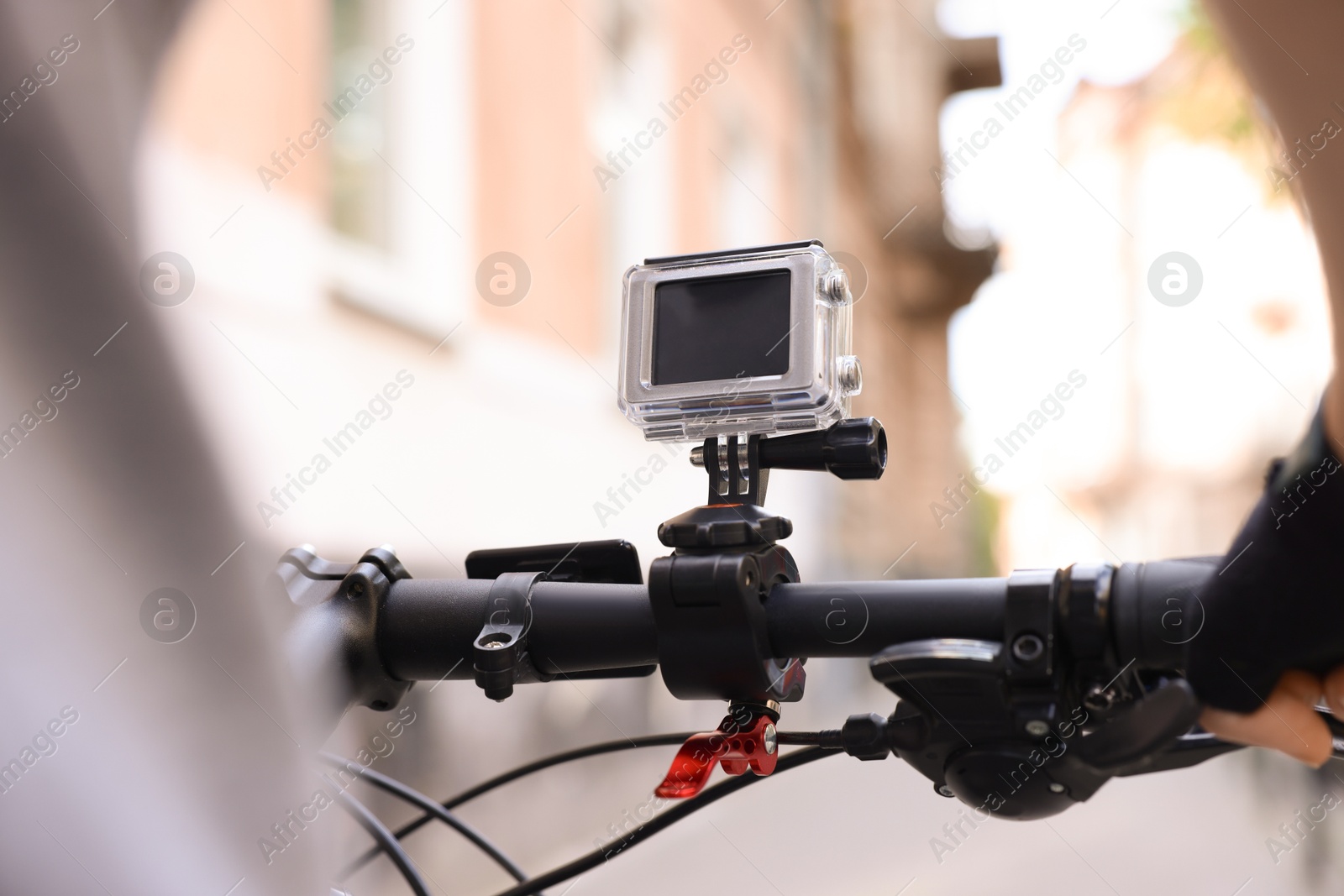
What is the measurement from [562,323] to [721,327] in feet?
14.8

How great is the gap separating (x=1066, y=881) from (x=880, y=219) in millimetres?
11454

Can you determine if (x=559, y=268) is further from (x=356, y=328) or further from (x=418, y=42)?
(x=356, y=328)

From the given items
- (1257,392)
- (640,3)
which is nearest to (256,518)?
(640,3)

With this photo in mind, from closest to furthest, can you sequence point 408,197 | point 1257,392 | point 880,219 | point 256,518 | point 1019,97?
1. point 256,518
2. point 1019,97
3. point 408,197
4. point 1257,392
5. point 880,219

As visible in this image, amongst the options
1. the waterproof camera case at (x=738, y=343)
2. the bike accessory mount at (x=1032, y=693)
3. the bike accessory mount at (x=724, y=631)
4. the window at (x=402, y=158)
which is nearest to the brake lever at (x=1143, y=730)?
the bike accessory mount at (x=1032, y=693)

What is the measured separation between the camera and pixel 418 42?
3988 mm

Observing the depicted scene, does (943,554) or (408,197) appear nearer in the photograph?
(408,197)

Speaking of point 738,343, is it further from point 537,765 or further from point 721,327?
point 537,765

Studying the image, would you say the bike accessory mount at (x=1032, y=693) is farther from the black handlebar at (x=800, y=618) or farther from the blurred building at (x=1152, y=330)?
the blurred building at (x=1152, y=330)

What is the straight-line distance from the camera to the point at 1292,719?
1.61ft

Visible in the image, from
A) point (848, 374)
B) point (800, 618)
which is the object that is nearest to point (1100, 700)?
point (800, 618)

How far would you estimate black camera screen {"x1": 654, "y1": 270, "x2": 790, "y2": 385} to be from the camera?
28.0 inches

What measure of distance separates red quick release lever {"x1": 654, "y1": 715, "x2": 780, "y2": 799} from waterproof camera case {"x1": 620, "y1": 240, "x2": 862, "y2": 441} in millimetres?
197

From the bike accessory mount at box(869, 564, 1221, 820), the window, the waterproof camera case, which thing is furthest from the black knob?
the window
